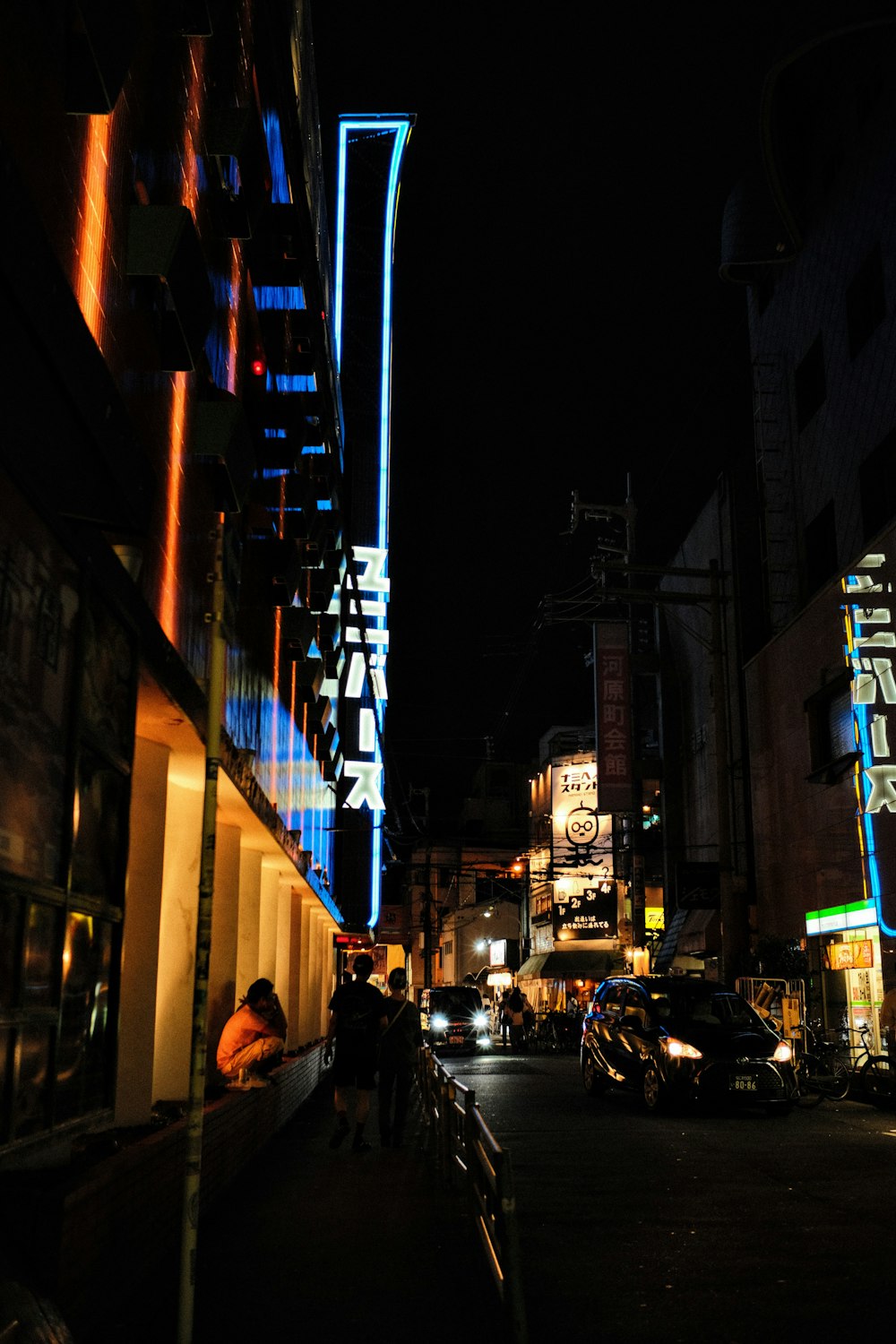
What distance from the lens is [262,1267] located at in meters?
7.46

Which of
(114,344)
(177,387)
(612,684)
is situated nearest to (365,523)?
(612,684)

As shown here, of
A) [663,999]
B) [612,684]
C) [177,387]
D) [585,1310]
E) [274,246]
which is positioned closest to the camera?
[585,1310]

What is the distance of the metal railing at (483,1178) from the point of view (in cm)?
522

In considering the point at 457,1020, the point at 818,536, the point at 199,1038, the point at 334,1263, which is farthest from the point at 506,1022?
the point at 199,1038

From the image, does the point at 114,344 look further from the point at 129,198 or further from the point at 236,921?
the point at 236,921

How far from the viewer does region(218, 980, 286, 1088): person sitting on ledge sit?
13.3 metres

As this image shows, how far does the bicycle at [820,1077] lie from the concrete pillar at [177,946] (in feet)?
33.2

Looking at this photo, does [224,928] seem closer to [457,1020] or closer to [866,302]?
[866,302]

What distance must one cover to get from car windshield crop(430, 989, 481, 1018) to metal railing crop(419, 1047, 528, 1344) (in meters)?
26.7

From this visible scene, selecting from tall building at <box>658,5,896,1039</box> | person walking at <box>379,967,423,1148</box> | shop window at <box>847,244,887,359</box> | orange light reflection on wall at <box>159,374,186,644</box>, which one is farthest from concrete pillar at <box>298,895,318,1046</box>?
orange light reflection on wall at <box>159,374,186,644</box>

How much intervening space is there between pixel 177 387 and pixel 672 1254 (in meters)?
7.01

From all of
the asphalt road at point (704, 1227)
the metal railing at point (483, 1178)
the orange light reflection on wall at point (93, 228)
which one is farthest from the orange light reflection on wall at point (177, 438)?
the asphalt road at point (704, 1227)

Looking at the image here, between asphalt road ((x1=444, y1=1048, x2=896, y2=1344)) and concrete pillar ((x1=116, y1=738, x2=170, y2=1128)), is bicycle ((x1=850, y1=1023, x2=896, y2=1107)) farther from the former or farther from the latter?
concrete pillar ((x1=116, y1=738, x2=170, y2=1128))

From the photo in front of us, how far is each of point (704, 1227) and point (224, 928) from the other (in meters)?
7.17
